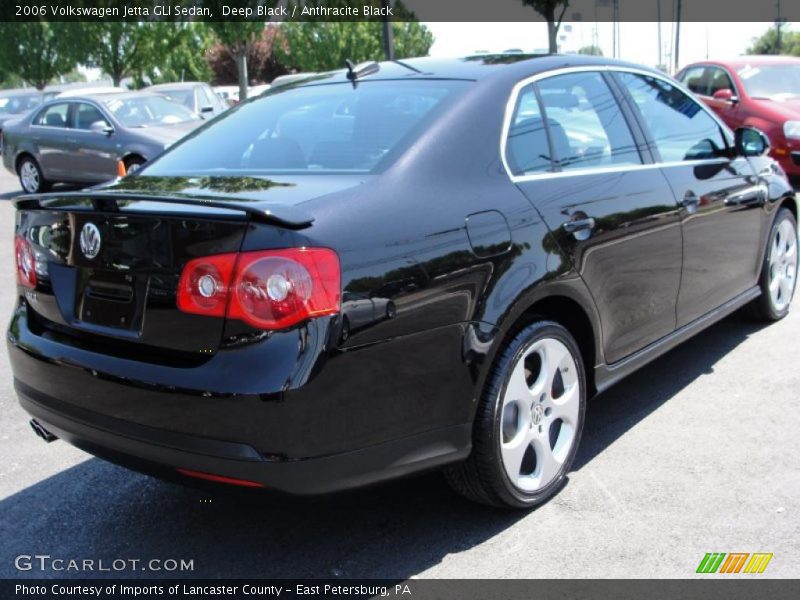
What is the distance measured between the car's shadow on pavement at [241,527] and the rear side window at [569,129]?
1255 millimetres

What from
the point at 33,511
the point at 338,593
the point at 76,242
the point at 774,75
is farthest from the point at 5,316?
the point at 774,75

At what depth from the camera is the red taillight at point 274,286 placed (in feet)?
8.26

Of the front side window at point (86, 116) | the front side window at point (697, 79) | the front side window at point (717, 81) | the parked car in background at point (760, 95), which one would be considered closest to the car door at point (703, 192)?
the parked car in background at point (760, 95)

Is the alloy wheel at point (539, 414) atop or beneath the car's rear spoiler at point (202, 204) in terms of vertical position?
beneath

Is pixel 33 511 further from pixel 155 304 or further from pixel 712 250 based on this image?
pixel 712 250

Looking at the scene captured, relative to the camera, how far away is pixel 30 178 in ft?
49.0

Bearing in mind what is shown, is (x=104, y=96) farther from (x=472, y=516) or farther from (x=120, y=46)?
(x=120, y=46)

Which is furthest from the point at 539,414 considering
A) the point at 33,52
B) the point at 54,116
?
the point at 33,52

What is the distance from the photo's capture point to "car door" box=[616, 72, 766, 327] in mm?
4223

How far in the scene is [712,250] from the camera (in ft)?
14.7

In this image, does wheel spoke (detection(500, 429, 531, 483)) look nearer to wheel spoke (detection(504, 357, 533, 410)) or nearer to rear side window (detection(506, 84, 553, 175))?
wheel spoke (detection(504, 357, 533, 410))

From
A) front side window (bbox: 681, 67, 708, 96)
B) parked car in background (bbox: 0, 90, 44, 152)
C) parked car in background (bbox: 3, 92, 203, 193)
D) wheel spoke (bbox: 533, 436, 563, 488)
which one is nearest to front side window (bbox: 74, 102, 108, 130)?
parked car in background (bbox: 3, 92, 203, 193)

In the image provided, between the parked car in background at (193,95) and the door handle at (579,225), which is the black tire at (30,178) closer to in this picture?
the parked car in background at (193,95)

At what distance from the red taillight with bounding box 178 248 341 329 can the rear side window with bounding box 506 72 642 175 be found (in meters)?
1.05
